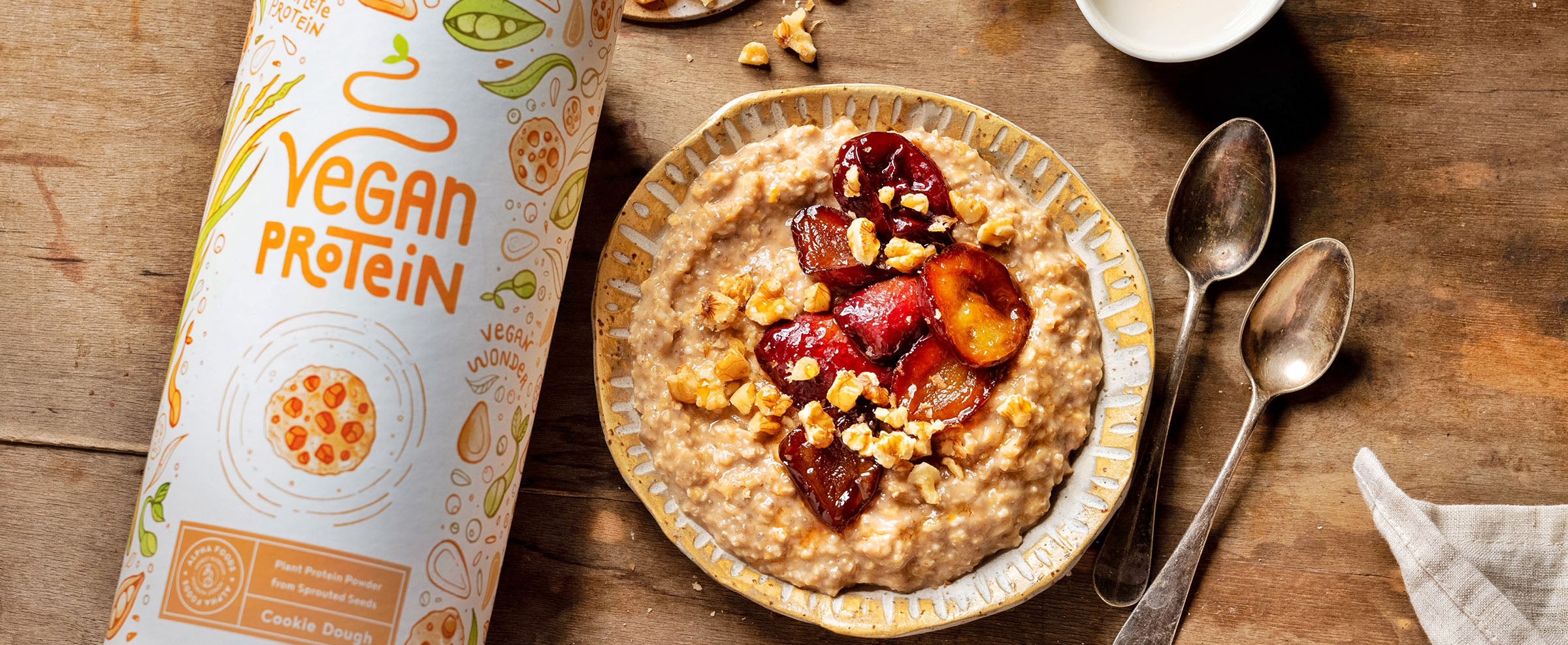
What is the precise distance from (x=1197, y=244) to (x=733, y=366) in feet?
3.34

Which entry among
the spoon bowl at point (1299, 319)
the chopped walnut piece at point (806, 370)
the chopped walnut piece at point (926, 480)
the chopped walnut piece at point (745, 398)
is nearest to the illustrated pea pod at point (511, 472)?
the chopped walnut piece at point (745, 398)

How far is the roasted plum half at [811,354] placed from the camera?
1698mm

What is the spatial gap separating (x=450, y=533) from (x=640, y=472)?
43cm

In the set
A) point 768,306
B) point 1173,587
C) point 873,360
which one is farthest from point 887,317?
point 1173,587

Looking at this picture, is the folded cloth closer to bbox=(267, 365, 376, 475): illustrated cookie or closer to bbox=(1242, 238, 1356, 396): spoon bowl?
bbox=(1242, 238, 1356, 396): spoon bowl

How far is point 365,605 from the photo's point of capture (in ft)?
4.40

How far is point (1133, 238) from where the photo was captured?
76.8 inches

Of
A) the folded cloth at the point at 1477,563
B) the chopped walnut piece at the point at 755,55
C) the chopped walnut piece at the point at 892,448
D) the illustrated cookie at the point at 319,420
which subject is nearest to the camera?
the illustrated cookie at the point at 319,420

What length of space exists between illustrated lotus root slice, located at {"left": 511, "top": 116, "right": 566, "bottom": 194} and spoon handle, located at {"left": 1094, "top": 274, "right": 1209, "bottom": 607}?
1.29 meters

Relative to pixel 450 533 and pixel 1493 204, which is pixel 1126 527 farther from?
pixel 450 533

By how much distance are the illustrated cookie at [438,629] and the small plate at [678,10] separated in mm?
1268

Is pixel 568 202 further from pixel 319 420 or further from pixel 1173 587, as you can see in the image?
pixel 1173 587

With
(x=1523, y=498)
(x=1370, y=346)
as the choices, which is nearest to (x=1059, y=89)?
(x=1370, y=346)

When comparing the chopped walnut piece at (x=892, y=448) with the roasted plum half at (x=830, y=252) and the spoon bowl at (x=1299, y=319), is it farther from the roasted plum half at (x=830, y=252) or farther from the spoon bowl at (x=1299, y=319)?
the spoon bowl at (x=1299, y=319)
